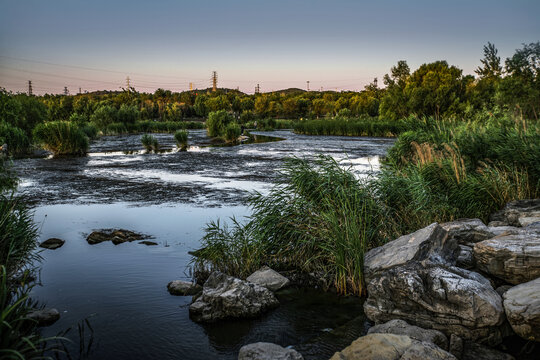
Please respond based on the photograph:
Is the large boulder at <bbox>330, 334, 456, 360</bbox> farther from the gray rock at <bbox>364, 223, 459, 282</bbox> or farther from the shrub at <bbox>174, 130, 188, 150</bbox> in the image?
the shrub at <bbox>174, 130, 188, 150</bbox>

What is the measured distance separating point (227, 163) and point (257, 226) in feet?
48.0

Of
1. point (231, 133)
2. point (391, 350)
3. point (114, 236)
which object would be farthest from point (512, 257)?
point (231, 133)

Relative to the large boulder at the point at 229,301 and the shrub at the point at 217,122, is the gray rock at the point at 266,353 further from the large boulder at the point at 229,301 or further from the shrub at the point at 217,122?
the shrub at the point at 217,122

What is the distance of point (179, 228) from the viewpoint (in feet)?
31.8

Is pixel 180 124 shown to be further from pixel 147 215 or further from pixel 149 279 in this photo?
A: pixel 149 279

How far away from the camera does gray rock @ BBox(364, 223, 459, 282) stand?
18.0 ft

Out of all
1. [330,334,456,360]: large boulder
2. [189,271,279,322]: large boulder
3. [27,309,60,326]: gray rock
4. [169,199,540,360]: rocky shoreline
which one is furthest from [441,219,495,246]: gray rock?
[27,309,60,326]: gray rock

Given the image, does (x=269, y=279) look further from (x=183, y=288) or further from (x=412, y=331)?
(x=412, y=331)

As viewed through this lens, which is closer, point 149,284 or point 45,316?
point 45,316

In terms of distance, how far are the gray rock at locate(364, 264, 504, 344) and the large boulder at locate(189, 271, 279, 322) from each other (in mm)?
1398

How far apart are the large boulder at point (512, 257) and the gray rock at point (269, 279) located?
2.81 meters

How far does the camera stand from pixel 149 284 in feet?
21.3

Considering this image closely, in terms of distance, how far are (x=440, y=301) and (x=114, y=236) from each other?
21.9 feet

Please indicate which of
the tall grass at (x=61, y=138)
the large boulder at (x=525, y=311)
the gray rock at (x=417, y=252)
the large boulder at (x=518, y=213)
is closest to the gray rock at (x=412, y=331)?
the large boulder at (x=525, y=311)
